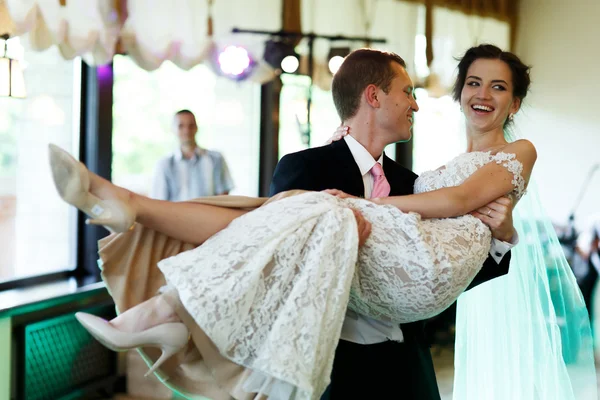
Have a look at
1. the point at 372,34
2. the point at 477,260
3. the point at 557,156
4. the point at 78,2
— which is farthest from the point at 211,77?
the point at 557,156

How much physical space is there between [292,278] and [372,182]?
0.65 m

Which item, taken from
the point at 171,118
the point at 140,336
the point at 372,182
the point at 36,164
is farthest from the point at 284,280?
the point at 171,118

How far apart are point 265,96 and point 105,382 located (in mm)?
2725

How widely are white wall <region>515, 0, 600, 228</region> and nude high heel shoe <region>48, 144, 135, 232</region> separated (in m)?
6.97

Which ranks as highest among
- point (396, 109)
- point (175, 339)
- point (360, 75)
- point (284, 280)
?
point (360, 75)

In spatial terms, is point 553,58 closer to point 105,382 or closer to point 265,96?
point 265,96

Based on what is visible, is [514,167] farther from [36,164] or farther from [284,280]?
[36,164]

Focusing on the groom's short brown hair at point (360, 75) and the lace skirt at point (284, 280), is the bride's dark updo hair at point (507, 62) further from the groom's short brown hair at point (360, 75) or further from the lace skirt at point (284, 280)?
the lace skirt at point (284, 280)

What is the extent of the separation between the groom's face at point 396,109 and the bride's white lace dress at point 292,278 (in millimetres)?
486

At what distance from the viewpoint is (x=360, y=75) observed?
2.42 meters

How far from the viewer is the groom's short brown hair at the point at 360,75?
2400mm

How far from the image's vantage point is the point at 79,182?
171 centimetres

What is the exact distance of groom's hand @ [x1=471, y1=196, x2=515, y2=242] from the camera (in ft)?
7.57

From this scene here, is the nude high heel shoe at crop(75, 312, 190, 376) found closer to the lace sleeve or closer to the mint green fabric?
the lace sleeve
